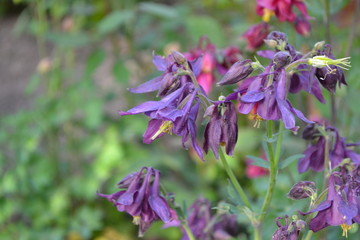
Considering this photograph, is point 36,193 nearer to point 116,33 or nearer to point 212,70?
point 116,33

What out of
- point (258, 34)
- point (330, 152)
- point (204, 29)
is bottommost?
point (204, 29)

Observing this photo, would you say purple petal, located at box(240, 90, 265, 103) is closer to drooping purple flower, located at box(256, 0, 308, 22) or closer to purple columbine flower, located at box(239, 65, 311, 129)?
purple columbine flower, located at box(239, 65, 311, 129)

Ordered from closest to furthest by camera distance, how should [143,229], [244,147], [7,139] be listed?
[143,229] → [7,139] → [244,147]

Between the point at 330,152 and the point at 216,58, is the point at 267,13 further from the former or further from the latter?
the point at 330,152

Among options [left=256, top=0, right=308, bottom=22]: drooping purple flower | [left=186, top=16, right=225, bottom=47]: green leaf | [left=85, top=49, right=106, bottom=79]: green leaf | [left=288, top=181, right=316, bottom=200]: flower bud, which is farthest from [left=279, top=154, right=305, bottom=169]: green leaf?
[left=85, top=49, right=106, bottom=79]: green leaf

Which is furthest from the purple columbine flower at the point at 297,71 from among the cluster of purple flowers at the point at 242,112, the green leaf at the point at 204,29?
the green leaf at the point at 204,29

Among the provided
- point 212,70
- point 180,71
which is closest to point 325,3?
point 212,70

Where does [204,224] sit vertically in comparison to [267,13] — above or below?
below

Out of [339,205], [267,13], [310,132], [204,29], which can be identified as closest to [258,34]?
[267,13]
